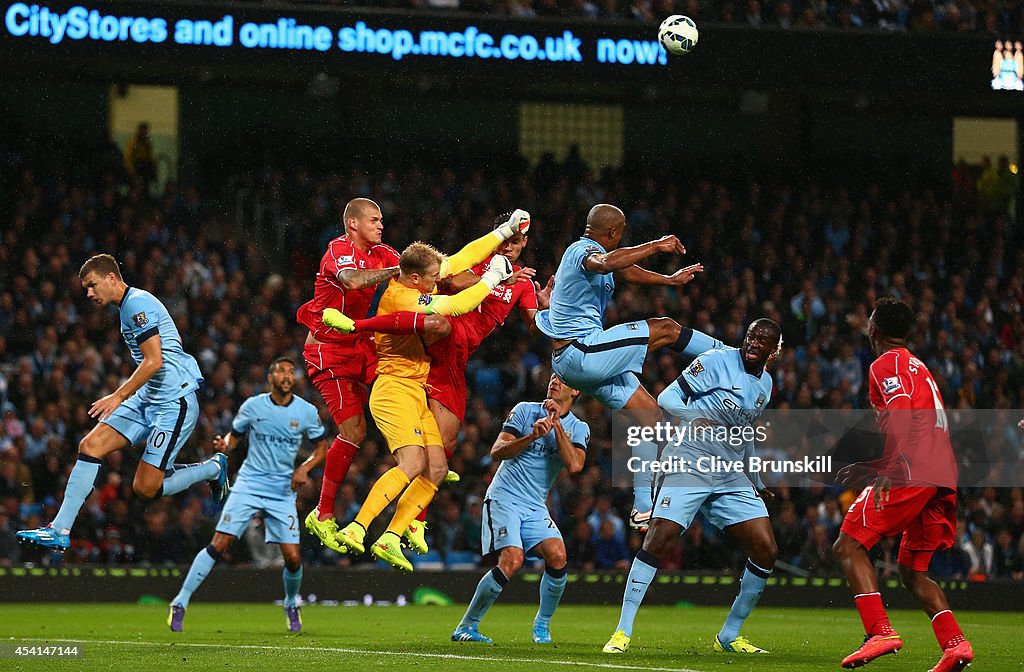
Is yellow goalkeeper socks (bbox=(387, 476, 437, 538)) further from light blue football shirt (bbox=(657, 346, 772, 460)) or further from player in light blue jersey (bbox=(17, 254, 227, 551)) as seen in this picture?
player in light blue jersey (bbox=(17, 254, 227, 551))

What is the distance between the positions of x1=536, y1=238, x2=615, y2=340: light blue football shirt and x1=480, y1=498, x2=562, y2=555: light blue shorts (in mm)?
2363

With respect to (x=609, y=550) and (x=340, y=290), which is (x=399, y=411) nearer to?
(x=340, y=290)

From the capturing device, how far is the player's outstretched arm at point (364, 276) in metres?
10.4

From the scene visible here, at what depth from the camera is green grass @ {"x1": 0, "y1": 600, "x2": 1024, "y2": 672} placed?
998cm

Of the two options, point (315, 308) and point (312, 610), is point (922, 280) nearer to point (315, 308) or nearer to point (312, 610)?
point (312, 610)

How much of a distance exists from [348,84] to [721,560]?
12076mm

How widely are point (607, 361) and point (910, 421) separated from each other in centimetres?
228

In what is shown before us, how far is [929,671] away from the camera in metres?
9.70

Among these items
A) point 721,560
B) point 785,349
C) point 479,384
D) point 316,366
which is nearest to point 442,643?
point 316,366

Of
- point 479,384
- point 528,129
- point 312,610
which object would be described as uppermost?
point 528,129

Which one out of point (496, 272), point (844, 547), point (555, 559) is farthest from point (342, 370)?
point (844, 547)

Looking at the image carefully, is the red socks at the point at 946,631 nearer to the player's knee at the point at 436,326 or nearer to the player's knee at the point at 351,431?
the player's knee at the point at 436,326

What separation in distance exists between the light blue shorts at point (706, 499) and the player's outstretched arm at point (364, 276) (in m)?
2.88

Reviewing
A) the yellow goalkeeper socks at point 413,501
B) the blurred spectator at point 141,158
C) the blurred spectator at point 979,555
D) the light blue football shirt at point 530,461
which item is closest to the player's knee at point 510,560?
the light blue football shirt at point 530,461
